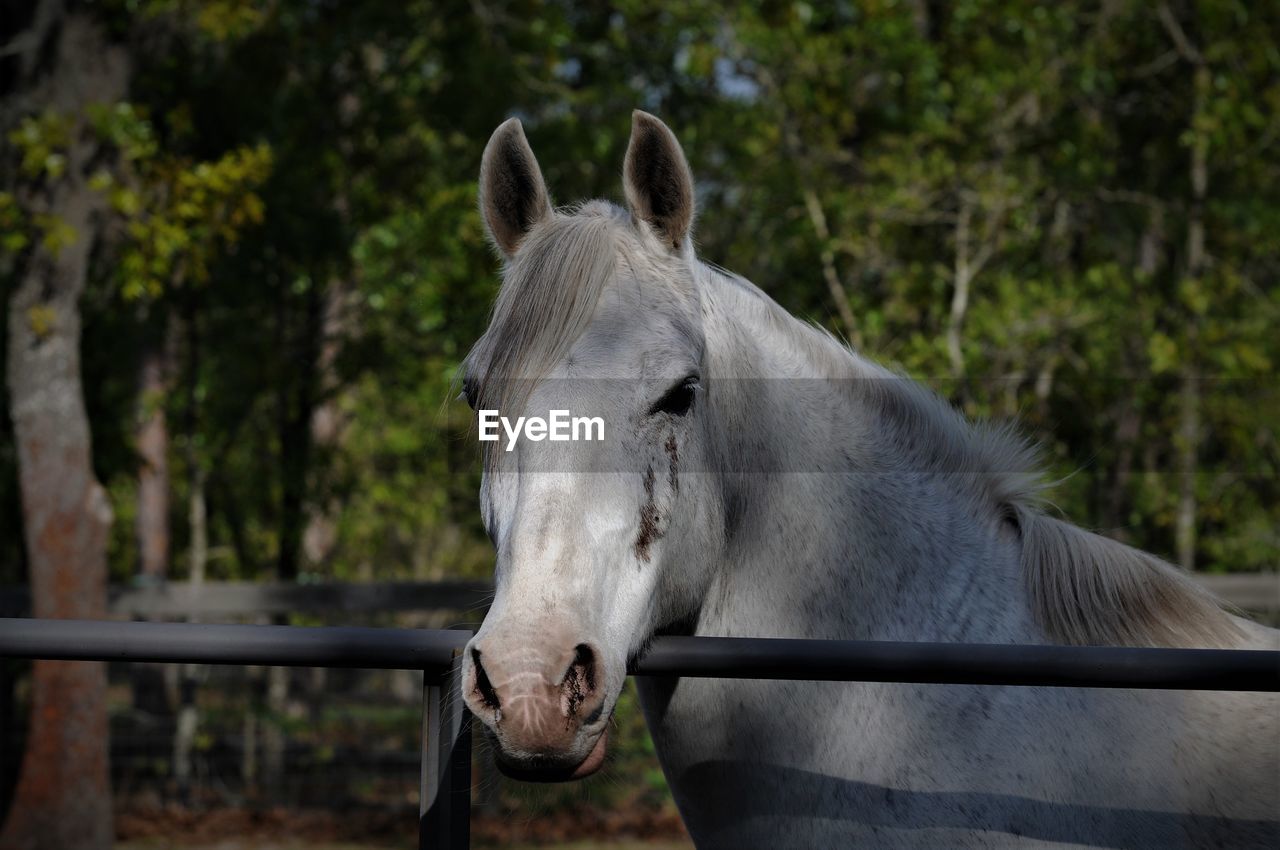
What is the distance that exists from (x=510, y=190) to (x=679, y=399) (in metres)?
0.63

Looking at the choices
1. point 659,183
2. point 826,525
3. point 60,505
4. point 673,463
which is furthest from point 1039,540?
point 60,505

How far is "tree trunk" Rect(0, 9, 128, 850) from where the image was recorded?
21.7 feet

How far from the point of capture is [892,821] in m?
2.04

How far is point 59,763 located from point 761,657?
20.4 feet

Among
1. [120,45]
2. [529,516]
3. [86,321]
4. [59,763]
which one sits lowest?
[59,763]

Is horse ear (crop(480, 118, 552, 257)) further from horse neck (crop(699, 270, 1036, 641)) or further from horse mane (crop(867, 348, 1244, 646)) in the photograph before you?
horse mane (crop(867, 348, 1244, 646))

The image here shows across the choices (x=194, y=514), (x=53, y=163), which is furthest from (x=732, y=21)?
(x=194, y=514)

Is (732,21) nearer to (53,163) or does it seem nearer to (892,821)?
(53,163)

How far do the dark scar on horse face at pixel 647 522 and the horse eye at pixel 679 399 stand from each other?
11 centimetres

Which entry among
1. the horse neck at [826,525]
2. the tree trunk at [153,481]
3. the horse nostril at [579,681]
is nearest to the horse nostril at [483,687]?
the horse nostril at [579,681]

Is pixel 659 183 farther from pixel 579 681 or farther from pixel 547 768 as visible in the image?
pixel 547 768

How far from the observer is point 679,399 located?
2.04m

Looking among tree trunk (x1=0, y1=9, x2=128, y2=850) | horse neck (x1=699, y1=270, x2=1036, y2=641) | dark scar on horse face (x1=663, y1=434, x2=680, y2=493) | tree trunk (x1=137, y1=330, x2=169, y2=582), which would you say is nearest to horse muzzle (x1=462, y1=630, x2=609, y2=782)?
dark scar on horse face (x1=663, y1=434, x2=680, y2=493)

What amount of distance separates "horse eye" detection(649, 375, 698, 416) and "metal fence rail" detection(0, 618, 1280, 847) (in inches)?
15.7
